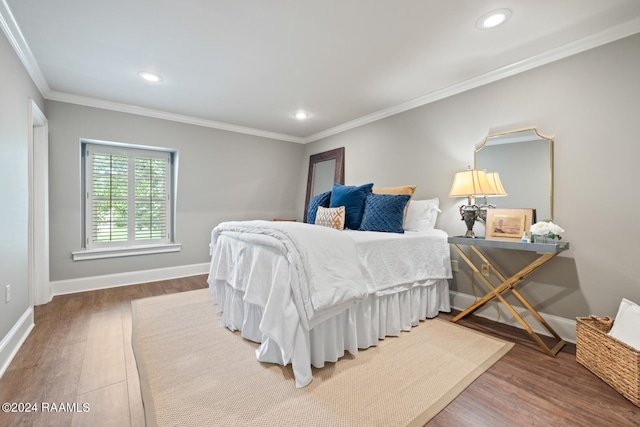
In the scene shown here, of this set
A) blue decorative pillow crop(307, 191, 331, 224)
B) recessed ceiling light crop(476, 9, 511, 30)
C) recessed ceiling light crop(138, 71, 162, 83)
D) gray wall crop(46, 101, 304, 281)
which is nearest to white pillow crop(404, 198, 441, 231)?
blue decorative pillow crop(307, 191, 331, 224)

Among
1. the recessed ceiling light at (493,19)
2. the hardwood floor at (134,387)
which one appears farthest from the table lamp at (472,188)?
the recessed ceiling light at (493,19)

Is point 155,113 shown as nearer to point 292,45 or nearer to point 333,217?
point 292,45

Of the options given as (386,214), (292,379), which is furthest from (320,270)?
(386,214)

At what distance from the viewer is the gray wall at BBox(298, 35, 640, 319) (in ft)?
6.64

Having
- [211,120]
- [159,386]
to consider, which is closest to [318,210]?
[159,386]

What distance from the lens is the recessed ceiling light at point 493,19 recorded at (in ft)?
6.15

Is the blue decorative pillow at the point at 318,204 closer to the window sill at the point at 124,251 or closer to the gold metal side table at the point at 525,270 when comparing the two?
the gold metal side table at the point at 525,270

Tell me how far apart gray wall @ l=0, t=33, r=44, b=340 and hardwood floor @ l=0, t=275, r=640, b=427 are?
352 millimetres

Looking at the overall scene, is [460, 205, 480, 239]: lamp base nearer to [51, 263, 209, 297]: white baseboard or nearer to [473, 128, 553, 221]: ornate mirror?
[473, 128, 553, 221]: ornate mirror

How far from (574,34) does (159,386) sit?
3620mm

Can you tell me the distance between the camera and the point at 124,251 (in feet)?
12.5

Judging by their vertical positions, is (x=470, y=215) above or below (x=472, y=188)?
below

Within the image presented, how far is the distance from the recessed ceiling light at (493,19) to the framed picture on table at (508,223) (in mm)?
1444

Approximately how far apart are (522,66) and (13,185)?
4.13 meters
